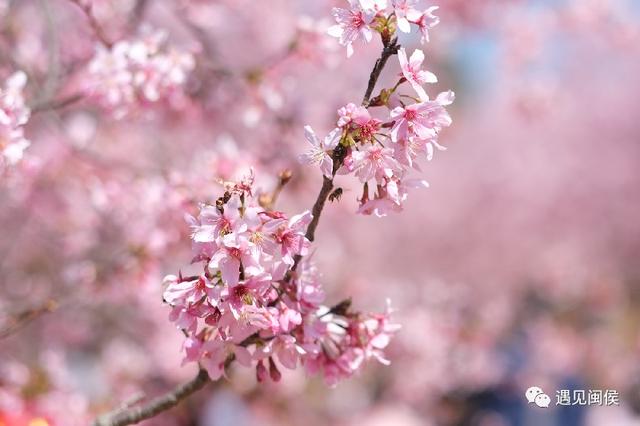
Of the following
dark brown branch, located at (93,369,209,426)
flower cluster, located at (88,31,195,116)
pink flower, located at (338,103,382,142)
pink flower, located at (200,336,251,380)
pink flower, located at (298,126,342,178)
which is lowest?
dark brown branch, located at (93,369,209,426)

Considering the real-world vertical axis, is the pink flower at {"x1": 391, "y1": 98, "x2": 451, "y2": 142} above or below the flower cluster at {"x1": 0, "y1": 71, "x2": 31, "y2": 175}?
below

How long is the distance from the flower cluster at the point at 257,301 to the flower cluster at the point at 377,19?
17.3 inches

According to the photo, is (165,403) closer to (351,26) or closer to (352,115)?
(352,115)

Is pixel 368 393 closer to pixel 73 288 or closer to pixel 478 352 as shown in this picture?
pixel 478 352

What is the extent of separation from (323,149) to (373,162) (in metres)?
0.11

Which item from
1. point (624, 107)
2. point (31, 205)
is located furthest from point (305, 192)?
point (624, 107)

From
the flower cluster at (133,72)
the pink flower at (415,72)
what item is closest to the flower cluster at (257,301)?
the pink flower at (415,72)

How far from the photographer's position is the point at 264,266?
1.55m

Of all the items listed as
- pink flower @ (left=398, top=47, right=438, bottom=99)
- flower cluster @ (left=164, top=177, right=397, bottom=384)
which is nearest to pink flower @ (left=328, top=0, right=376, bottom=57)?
pink flower @ (left=398, top=47, right=438, bottom=99)

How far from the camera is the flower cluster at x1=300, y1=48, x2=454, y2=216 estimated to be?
1506 millimetres

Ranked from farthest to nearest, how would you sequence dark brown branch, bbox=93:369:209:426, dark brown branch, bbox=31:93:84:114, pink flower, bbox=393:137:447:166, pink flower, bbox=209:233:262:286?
dark brown branch, bbox=31:93:84:114
dark brown branch, bbox=93:369:209:426
pink flower, bbox=393:137:447:166
pink flower, bbox=209:233:262:286

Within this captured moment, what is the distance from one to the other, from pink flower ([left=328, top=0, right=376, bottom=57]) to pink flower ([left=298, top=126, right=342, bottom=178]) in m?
0.25

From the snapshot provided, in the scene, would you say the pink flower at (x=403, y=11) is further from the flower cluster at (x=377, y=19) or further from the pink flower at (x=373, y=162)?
the pink flower at (x=373, y=162)

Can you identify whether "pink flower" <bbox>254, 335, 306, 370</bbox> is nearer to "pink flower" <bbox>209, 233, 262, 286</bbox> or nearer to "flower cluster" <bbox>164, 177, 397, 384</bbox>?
"flower cluster" <bbox>164, 177, 397, 384</bbox>
